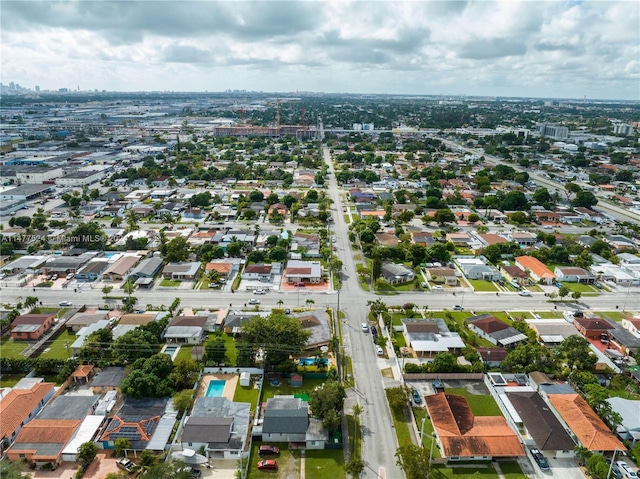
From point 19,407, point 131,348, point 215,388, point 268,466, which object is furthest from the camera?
point 131,348

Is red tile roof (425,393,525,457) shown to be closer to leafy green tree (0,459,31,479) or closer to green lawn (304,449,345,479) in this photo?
green lawn (304,449,345,479)

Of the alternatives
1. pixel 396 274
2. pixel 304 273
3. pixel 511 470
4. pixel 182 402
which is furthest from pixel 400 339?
pixel 182 402

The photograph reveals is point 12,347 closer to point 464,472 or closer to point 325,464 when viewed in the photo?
point 325,464

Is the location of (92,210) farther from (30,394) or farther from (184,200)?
(30,394)

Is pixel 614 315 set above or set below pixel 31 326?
below

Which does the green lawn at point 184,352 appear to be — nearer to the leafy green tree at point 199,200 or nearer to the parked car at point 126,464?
the parked car at point 126,464

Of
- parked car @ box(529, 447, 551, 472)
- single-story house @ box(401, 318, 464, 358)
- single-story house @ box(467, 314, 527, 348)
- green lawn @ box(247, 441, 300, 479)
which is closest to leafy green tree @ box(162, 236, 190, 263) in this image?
single-story house @ box(401, 318, 464, 358)

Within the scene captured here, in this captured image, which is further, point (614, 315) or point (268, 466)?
point (614, 315)

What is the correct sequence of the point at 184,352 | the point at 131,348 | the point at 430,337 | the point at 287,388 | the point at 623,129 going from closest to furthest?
1. the point at 287,388
2. the point at 131,348
3. the point at 184,352
4. the point at 430,337
5. the point at 623,129

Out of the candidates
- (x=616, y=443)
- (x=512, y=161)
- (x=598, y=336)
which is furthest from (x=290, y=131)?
(x=616, y=443)
